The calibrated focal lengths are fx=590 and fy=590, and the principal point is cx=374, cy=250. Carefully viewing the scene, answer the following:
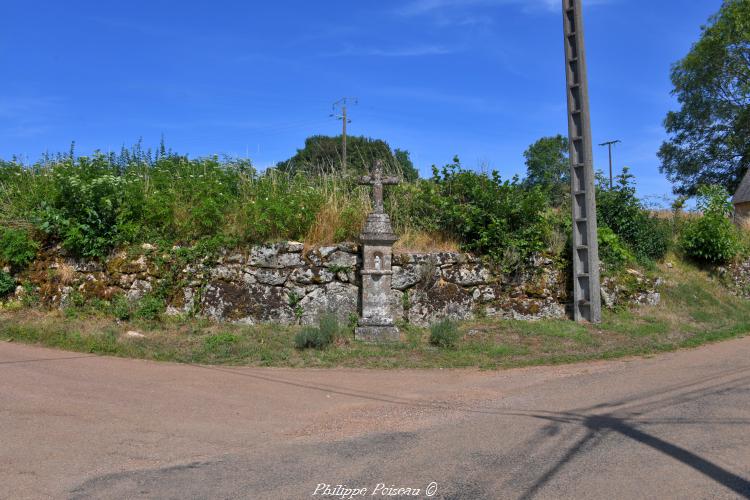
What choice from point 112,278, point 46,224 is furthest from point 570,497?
point 46,224

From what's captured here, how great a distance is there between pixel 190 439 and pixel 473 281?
7.30 meters

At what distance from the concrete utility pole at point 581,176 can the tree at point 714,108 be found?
24185 mm

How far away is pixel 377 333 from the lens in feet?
33.2

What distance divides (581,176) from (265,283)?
21.5ft

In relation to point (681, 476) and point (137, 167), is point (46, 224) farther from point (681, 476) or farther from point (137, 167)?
point (681, 476)

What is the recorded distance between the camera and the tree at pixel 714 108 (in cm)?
3144

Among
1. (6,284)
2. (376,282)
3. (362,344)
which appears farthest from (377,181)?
(6,284)

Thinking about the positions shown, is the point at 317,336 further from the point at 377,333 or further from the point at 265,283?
the point at 265,283

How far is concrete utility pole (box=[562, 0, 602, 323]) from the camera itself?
11.5 metres

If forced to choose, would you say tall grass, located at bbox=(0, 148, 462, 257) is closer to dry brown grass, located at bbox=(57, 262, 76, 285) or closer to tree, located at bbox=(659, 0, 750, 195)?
dry brown grass, located at bbox=(57, 262, 76, 285)

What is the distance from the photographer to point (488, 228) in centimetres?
1174

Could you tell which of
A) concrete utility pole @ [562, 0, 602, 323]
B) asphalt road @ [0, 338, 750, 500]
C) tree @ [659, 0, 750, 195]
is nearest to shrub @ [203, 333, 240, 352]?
asphalt road @ [0, 338, 750, 500]

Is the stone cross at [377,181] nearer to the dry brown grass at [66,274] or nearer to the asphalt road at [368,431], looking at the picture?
the asphalt road at [368,431]

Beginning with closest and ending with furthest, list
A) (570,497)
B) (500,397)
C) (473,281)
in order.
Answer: (570,497), (500,397), (473,281)
